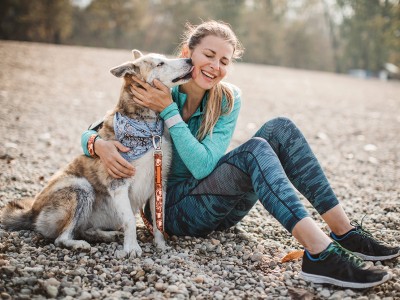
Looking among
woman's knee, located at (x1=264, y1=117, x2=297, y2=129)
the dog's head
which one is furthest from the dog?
woman's knee, located at (x1=264, y1=117, x2=297, y2=129)

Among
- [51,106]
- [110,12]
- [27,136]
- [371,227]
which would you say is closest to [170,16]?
[110,12]

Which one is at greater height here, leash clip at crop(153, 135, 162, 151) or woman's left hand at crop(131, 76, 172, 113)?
woman's left hand at crop(131, 76, 172, 113)

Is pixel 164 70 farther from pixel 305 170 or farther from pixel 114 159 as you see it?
pixel 305 170

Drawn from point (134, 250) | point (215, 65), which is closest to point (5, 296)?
point (134, 250)

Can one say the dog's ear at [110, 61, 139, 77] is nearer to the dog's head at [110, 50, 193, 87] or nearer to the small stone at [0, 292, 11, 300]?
the dog's head at [110, 50, 193, 87]

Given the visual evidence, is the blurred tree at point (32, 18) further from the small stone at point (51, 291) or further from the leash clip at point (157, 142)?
the small stone at point (51, 291)

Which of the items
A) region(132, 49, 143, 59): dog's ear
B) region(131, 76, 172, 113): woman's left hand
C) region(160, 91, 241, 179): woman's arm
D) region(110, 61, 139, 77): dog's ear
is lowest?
region(160, 91, 241, 179): woman's arm

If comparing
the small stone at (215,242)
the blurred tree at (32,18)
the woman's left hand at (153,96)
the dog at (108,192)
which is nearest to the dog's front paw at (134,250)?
the dog at (108,192)

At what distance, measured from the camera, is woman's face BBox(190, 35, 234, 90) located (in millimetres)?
3359

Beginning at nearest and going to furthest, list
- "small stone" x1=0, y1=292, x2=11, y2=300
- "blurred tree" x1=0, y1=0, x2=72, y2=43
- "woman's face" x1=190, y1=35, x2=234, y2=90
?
"small stone" x1=0, y1=292, x2=11, y2=300 < "woman's face" x1=190, y1=35, x2=234, y2=90 < "blurred tree" x1=0, y1=0, x2=72, y2=43

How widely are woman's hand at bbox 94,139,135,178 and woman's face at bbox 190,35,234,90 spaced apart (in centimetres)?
86

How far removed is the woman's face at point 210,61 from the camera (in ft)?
11.0

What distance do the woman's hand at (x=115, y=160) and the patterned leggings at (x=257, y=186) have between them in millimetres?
511

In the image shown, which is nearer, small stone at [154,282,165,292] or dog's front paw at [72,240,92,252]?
small stone at [154,282,165,292]
